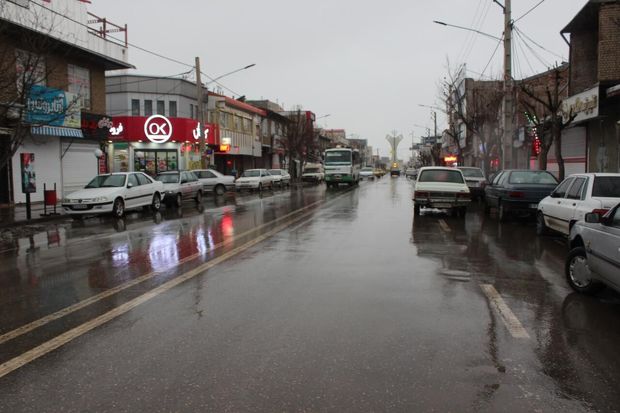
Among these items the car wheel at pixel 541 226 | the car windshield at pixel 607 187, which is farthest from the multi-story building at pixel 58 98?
the car windshield at pixel 607 187

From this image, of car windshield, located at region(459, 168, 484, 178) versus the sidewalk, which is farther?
car windshield, located at region(459, 168, 484, 178)

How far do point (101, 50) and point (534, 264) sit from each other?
24.3 meters

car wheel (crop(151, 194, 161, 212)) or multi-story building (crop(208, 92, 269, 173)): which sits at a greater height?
multi-story building (crop(208, 92, 269, 173))

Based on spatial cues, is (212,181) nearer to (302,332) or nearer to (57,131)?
(57,131)

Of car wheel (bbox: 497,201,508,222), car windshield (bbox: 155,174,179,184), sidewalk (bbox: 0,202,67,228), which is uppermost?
car windshield (bbox: 155,174,179,184)

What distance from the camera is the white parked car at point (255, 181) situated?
36.1 metres

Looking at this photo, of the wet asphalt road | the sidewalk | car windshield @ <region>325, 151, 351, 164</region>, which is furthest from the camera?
car windshield @ <region>325, 151, 351, 164</region>

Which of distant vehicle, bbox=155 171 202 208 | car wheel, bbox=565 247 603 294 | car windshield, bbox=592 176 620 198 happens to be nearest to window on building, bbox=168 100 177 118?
distant vehicle, bbox=155 171 202 208

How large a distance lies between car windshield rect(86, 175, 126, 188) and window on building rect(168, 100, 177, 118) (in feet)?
67.5

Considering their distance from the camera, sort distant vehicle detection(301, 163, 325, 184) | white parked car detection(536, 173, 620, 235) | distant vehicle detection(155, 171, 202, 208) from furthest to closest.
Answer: distant vehicle detection(301, 163, 325, 184) → distant vehicle detection(155, 171, 202, 208) → white parked car detection(536, 173, 620, 235)

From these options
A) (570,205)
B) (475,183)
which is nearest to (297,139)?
(475,183)

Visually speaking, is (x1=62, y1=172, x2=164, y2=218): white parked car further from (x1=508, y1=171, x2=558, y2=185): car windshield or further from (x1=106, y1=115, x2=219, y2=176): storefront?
(x1=106, y1=115, x2=219, y2=176): storefront

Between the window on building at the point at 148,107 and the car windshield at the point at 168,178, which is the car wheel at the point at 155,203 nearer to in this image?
the car windshield at the point at 168,178

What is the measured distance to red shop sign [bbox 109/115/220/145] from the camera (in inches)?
1432
